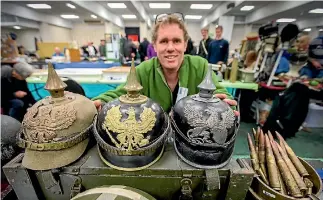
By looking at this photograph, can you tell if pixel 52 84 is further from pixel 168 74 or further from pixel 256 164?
pixel 256 164

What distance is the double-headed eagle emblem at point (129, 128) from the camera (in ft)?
3.06

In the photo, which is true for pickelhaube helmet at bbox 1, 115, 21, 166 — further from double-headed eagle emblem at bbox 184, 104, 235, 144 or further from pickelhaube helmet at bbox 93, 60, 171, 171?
double-headed eagle emblem at bbox 184, 104, 235, 144

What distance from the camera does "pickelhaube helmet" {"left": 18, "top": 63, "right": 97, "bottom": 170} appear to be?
0.94m

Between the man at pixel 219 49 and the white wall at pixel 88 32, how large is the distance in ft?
57.7

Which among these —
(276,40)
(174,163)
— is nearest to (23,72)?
(174,163)

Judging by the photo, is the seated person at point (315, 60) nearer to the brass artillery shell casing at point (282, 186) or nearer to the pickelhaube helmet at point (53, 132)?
the brass artillery shell casing at point (282, 186)

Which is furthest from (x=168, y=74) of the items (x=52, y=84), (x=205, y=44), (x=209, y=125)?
(x=205, y=44)

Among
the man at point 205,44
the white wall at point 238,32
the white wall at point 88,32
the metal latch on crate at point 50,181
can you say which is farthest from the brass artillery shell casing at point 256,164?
the white wall at point 88,32

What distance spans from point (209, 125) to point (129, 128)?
406mm

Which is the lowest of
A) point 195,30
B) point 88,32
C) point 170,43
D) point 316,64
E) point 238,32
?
point 316,64

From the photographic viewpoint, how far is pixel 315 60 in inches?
141

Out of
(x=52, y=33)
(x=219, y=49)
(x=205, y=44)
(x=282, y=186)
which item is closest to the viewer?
(x=282, y=186)

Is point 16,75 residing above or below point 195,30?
below

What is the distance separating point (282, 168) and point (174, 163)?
68 cm
